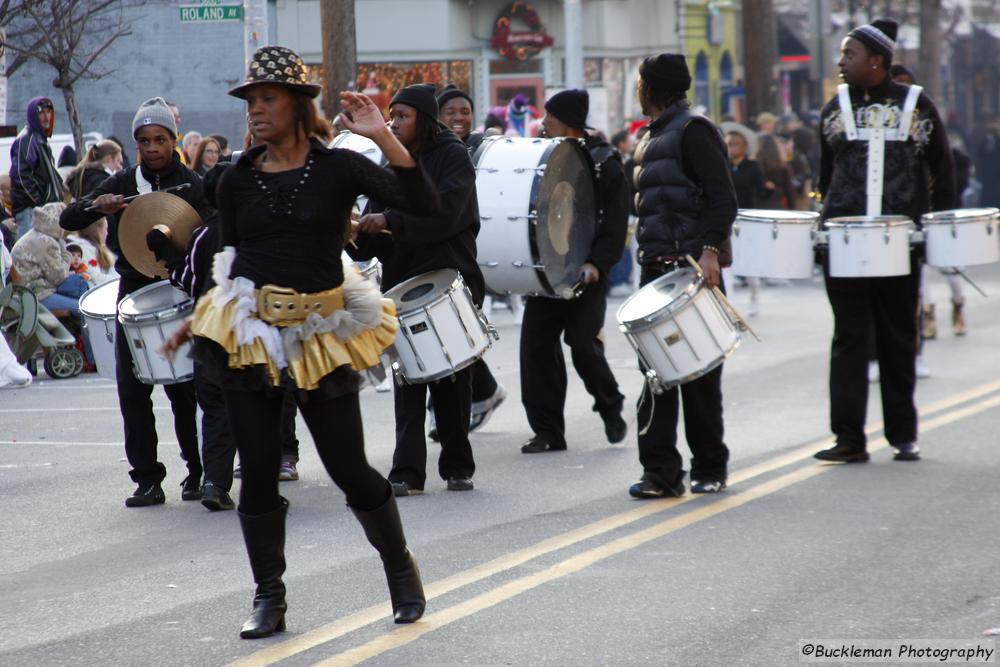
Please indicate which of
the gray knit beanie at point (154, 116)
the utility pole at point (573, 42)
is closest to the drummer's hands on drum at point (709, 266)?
the gray knit beanie at point (154, 116)

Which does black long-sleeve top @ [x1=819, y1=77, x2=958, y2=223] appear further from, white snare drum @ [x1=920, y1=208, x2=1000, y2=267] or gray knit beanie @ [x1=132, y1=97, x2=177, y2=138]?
gray knit beanie @ [x1=132, y1=97, x2=177, y2=138]

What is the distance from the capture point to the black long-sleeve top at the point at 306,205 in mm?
5918

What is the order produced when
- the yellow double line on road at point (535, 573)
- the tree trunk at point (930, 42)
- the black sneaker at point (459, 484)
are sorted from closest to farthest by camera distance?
the yellow double line on road at point (535, 573) → the black sneaker at point (459, 484) → the tree trunk at point (930, 42)

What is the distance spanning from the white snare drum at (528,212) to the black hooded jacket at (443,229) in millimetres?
1017

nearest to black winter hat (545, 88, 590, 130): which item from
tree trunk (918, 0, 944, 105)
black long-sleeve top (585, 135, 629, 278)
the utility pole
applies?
black long-sleeve top (585, 135, 629, 278)

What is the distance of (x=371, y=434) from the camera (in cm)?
1123

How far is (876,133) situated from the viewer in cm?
939

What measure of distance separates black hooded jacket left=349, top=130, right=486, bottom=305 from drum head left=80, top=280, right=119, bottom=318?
1.31 meters

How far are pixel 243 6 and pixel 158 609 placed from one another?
11.0m

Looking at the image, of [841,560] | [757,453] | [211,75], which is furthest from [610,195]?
[211,75]

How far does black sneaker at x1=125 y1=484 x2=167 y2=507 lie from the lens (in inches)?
346

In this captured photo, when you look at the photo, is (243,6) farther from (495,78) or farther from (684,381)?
(495,78)

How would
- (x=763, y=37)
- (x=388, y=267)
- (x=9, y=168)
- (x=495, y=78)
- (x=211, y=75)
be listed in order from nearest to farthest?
(x=388, y=267) → (x=9, y=168) → (x=211, y=75) → (x=763, y=37) → (x=495, y=78)

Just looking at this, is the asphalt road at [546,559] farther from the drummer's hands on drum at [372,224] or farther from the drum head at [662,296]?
the drummer's hands on drum at [372,224]
